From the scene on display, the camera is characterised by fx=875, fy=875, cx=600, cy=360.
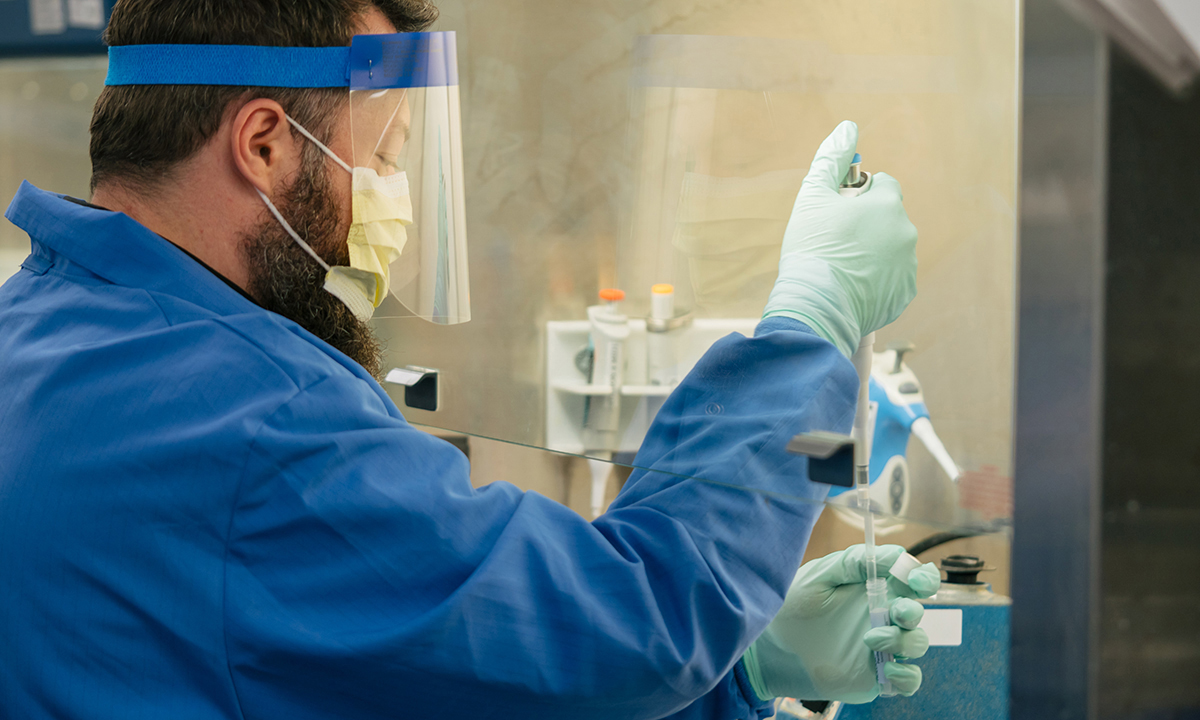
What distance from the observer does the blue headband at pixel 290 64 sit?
78cm

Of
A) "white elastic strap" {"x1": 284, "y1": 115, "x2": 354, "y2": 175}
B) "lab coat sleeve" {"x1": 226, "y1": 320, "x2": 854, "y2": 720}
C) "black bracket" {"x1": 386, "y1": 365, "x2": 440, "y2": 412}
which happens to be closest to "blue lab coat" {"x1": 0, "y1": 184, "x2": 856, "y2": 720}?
"lab coat sleeve" {"x1": 226, "y1": 320, "x2": 854, "y2": 720}

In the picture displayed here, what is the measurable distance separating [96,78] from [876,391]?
1.87 m

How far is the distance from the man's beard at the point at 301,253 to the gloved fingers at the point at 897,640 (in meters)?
0.63

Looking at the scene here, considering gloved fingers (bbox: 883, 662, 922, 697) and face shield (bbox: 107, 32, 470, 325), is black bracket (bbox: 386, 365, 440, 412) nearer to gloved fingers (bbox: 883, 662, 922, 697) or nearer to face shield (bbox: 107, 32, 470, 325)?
face shield (bbox: 107, 32, 470, 325)

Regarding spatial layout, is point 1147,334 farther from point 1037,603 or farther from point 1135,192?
point 1037,603

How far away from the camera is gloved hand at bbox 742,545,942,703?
0.88 m

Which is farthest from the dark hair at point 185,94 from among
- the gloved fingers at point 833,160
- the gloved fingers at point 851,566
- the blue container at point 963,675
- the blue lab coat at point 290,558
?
the blue container at point 963,675

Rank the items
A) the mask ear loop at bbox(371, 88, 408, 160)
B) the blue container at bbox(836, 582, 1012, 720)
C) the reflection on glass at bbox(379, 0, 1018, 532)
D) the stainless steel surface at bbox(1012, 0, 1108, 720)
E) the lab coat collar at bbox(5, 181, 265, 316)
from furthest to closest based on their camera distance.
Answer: the stainless steel surface at bbox(1012, 0, 1108, 720) → the blue container at bbox(836, 582, 1012, 720) → the mask ear loop at bbox(371, 88, 408, 160) → the lab coat collar at bbox(5, 181, 265, 316) → the reflection on glass at bbox(379, 0, 1018, 532)

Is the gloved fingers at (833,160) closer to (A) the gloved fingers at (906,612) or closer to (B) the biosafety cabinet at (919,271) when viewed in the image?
(B) the biosafety cabinet at (919,271)

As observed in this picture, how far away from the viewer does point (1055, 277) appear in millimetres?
1385

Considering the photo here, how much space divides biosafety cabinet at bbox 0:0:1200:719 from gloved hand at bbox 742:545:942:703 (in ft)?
0.25

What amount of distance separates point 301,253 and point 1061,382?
1.14m

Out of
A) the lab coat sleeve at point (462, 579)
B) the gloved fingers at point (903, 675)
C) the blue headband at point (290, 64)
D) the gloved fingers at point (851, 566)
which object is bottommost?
the gloved fingers at point (903, 675)

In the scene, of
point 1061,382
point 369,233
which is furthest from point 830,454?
point 1061,382
